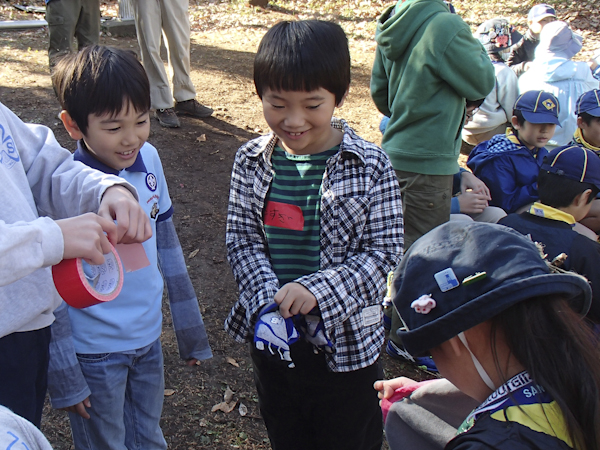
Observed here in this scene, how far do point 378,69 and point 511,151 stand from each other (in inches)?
51.1

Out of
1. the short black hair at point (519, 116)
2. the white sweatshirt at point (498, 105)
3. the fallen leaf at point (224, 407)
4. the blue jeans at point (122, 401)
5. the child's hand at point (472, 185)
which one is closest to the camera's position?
the blue jeans at point (122, 401)

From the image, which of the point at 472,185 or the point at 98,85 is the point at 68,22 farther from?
the point at 472,185

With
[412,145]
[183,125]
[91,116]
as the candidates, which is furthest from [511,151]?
[183,125]

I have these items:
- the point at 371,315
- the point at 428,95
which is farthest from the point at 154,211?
the point at 428,95

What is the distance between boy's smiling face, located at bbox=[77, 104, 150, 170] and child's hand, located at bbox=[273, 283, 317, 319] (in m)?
0.86

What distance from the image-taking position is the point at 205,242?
468 centimetres

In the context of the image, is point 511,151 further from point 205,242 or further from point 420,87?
point 205,242

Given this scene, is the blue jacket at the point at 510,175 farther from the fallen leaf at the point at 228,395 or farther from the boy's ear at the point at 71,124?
the boy's ear at the point at 71,124

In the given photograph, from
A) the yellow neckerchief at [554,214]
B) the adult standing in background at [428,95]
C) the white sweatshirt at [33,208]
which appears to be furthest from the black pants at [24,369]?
the yellow neckerchief at [554,214]

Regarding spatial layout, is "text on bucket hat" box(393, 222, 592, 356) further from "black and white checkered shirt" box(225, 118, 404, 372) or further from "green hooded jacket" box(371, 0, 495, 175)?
"green hooded jacket" box(371, 0, 495, 175)

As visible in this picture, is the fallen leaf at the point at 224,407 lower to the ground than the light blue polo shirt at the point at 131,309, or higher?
lower

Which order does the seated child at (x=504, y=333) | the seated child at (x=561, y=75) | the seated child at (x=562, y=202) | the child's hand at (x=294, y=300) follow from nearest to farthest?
the seated child at (x=504, y=333) → the child's hand at (x=294, y=300) → the seated child at (x=562, y=202) → the seated child at (x=561, y=75)

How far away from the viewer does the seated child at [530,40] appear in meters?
6.82

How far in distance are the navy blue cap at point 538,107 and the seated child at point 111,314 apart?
130 inches
